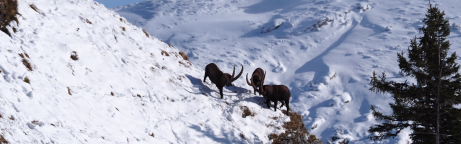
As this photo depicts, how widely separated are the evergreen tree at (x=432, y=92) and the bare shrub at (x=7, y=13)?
11.6 meters

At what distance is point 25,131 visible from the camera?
668 centimetres

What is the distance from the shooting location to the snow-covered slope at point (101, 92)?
24.6ft

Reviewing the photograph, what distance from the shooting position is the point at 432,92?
11.3 metres

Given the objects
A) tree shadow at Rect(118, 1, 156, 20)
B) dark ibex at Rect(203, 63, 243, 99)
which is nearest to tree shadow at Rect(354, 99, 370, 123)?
dark ibex at Rect(203, 63, 243, 99)

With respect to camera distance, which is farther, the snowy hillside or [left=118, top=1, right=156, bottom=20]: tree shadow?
[left=118, top=1, right=156, bottom=20]: tree shadow

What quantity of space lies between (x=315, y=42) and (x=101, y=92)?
127 ft

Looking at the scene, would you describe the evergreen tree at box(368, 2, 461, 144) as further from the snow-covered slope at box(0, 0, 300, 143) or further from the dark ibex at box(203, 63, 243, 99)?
the dark ibex at box(203, 63, 243, 99)

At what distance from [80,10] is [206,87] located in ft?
21.3

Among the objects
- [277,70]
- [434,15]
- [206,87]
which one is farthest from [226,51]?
[434,15]

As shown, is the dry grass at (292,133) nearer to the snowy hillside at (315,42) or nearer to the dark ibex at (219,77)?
the dark ibex at (219,77)

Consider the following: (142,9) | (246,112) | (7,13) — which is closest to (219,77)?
(246,112)

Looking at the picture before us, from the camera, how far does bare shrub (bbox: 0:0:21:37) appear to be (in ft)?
31.1

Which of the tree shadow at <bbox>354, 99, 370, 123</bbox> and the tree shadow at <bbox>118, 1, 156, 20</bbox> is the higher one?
the tree shadow at <bbox>118, 1, 156, 20</bbox>

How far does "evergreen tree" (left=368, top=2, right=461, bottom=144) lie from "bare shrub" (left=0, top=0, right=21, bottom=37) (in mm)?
11629
